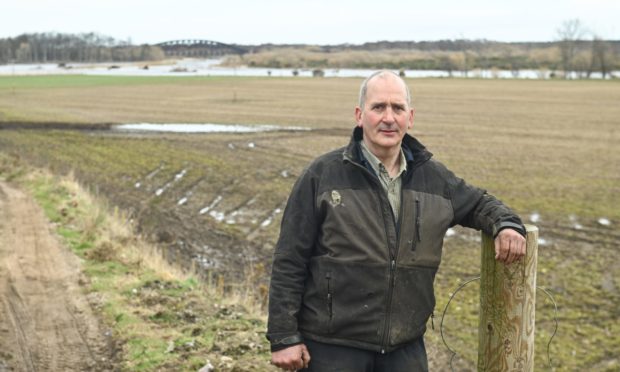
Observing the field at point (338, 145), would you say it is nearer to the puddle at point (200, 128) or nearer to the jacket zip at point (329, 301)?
the puddle at point (200, 128)

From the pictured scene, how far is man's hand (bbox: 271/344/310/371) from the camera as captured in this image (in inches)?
135

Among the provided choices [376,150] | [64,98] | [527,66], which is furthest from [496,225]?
[527,66]

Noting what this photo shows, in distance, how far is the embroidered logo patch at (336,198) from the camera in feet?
11.2

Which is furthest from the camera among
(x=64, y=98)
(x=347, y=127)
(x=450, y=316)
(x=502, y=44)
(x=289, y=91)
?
(x=502, y=44)

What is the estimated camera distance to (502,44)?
18050 centimetres

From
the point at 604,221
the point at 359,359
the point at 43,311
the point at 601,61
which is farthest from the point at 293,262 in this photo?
the point at 601,61

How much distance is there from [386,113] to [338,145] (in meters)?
22.1

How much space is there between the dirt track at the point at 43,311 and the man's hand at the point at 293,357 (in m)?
3.47

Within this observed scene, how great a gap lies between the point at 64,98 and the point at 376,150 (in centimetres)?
5238

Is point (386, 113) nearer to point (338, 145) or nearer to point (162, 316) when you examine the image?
point (162, 316)

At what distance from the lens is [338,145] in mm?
25516

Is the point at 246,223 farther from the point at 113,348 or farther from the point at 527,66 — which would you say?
the point at 527,66

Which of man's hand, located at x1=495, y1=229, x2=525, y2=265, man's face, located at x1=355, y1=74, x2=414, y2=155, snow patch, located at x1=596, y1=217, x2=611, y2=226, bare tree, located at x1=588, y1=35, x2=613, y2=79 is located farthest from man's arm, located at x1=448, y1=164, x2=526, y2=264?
bare tree, located at x1=588, y1=35, x2=613, y2=79

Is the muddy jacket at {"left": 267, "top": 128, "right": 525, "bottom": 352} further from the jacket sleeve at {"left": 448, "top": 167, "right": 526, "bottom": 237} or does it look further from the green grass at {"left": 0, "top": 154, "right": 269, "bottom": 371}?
the green grass at {"left": 0, "top": 154, "right": 269, "bottom": 371}
